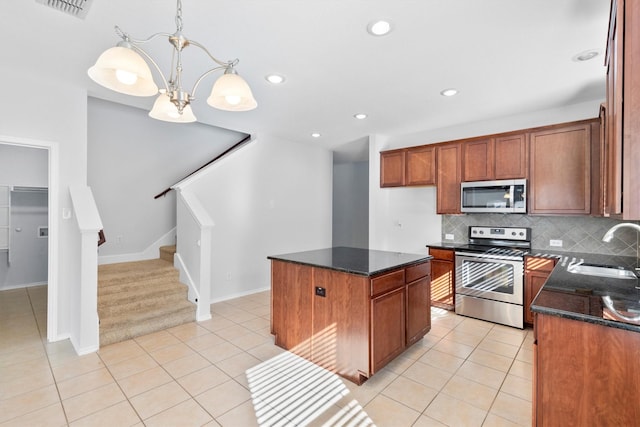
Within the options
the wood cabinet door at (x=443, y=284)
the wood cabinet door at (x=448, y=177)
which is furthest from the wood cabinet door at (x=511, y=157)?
the wood cabinet door at (x=443, y=284)

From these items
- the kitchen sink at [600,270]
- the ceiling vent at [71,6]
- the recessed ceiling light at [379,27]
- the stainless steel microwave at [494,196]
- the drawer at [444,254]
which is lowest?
the drawer at [444,254]

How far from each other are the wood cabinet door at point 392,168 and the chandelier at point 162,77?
10.5 feet

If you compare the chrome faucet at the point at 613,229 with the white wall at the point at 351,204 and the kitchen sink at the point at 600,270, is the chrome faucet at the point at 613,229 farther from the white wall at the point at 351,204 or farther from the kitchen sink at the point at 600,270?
the white wall at the point at 351,204

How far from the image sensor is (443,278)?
13.3 ft

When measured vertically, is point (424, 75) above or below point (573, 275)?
above

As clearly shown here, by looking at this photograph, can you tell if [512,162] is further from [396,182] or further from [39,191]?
[39,191]

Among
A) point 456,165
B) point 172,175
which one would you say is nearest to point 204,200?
point 172,175

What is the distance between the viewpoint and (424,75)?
2.79m

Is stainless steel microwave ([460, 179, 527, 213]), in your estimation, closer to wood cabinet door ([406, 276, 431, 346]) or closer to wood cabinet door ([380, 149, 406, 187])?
wood cabinet door ([380, 149, 406, 187])

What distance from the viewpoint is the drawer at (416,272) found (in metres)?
2.75

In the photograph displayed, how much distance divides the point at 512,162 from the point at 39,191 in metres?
7.30

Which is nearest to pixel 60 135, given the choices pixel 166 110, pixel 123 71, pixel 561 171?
pixel 166 110

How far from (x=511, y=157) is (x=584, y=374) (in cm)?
300

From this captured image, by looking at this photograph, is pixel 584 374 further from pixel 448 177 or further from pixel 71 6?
pixel 71 6
